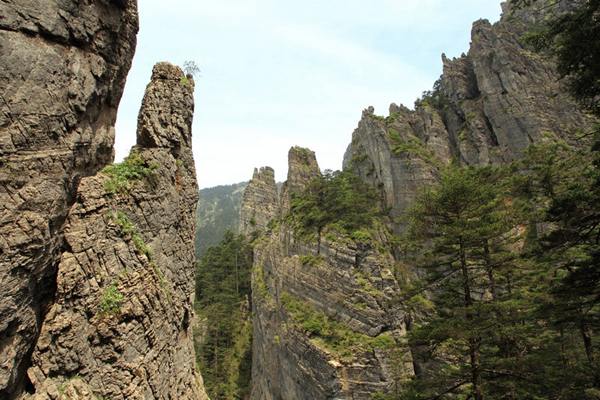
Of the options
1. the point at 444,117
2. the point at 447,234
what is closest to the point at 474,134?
the point at 444,117

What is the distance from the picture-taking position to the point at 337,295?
87.7 ft

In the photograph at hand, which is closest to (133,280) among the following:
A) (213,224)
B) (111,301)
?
(111,301)

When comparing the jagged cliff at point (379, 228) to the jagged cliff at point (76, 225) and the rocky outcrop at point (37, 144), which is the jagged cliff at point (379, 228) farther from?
the rocky outcrop at point (37, 144)

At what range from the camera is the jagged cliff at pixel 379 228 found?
24094mm

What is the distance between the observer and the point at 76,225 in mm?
7254

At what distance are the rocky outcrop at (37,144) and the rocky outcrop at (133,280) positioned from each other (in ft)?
1.38

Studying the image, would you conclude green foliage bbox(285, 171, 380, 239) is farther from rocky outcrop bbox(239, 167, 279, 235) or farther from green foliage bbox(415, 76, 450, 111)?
rocky outcrop bbox(239, 167, 279, 235)

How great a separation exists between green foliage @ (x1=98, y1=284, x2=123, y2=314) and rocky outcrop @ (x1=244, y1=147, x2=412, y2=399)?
676 inches

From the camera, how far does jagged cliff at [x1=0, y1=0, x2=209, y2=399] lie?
18.9 ft

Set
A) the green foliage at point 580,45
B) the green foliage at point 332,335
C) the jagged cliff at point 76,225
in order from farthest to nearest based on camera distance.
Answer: the green foliage at point 332,335 → the green foliage at point 580,45 → the jagged cliff at point 76,225

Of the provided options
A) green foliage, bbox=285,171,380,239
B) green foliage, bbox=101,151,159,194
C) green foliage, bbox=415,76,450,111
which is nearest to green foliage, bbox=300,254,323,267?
green foliage, bbox=285,171,380,239

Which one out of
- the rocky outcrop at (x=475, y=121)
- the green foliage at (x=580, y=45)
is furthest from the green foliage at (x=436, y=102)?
the green foliage at (x=580, y=45)

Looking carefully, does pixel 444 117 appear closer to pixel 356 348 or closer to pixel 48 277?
pixel 356 348

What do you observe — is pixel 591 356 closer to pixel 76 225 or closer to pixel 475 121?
pixel 76 225
